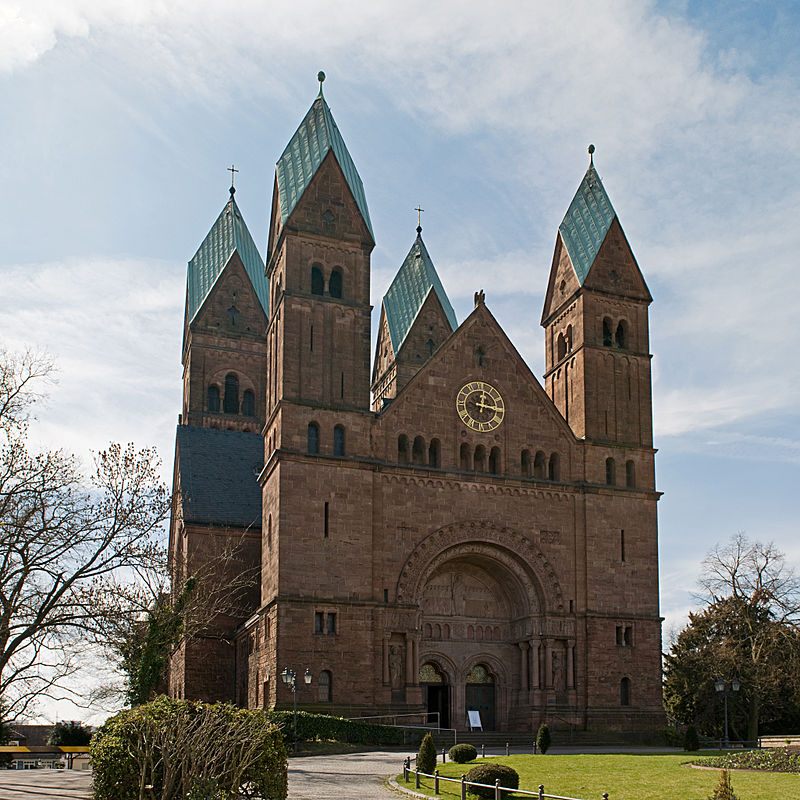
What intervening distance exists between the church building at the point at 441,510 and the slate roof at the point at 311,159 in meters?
0.13

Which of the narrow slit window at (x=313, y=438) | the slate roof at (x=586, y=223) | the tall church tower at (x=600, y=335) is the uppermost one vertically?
the slate roof at (x=586, y=223)

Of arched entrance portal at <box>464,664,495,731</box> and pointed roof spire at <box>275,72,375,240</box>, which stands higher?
pointed roof spire at <box>275,72,375,240</box>

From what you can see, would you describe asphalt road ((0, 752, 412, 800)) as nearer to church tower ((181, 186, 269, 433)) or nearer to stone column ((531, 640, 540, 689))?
Result: stone column ((531, 640, 540, 689))

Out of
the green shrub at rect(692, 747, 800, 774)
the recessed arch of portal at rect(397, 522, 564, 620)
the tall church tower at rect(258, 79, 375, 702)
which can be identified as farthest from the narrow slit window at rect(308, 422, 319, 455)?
the green shrub at rect(692, 747, 800, 774)

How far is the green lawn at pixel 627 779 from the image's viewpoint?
21578mm

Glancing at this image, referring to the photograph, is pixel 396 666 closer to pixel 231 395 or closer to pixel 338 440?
pixel 338 440

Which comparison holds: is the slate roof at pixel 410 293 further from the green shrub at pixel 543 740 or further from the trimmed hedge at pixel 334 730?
the green shrub at pixel 543 740

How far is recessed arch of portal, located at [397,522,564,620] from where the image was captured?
42.0m

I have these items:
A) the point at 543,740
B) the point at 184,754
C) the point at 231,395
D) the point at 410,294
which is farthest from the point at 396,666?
the point at 410,294

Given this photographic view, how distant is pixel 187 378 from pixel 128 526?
36002 mm

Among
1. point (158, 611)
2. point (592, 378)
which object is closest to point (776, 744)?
point (592, 378)

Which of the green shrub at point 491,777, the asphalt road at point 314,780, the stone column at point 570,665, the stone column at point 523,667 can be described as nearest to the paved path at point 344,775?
the asphalt road at point 314,780

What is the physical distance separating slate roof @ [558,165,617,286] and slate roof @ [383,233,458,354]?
15335 millimetres

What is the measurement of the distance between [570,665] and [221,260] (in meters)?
38.0
